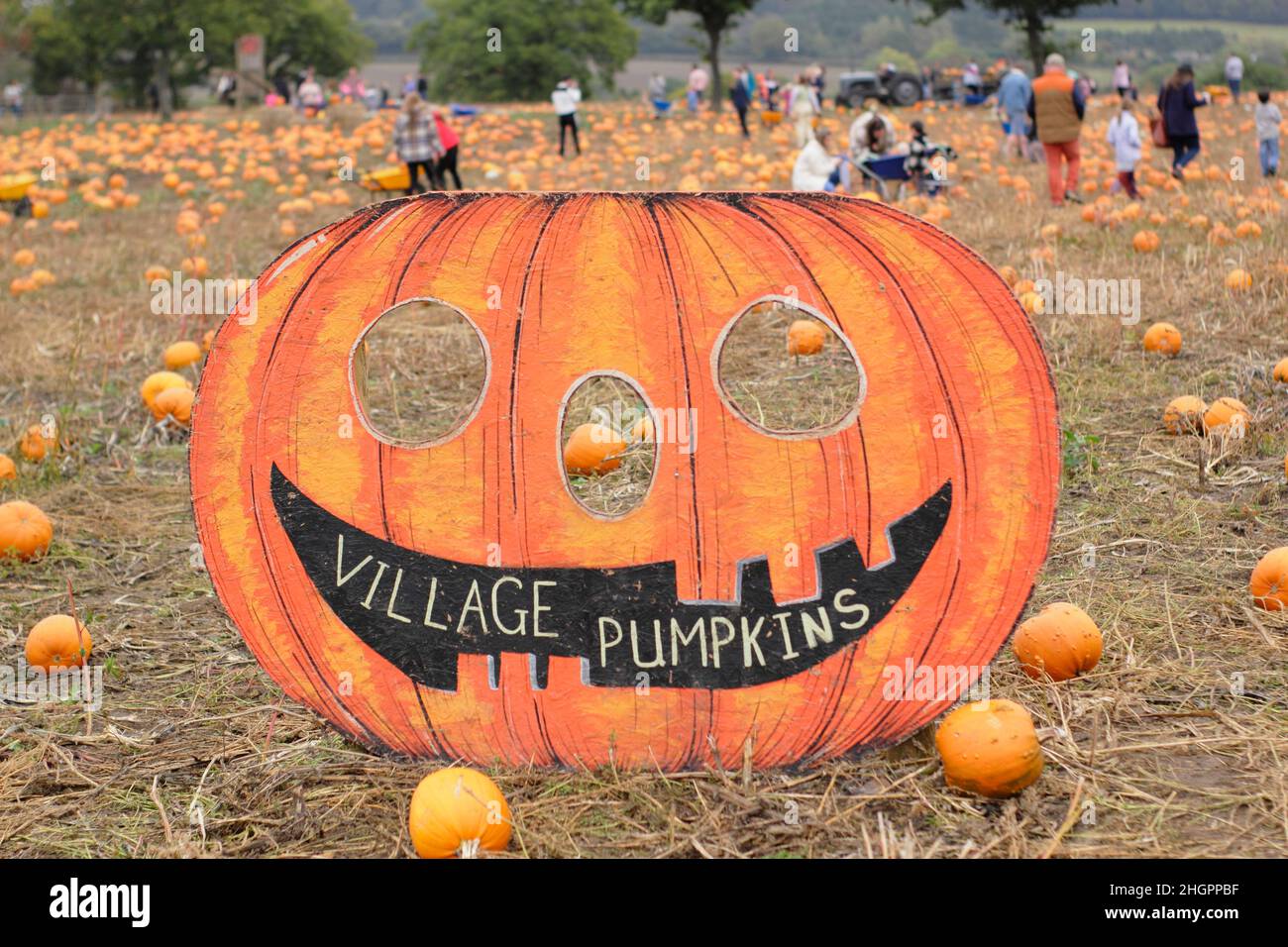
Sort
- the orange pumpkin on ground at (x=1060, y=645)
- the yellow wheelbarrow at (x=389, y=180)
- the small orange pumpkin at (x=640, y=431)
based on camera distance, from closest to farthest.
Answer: the orange pumpkin on ground at (x=1060, y=645) < the small orange pumpkin at (x=640, y=431) < the yellow wheelbarrow at (x=389, y=180)

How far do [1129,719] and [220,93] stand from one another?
4014 cm

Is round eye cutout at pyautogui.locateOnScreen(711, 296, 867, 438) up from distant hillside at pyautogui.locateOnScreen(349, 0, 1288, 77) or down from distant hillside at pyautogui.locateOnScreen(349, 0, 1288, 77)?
down

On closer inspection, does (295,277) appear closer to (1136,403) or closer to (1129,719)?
(1129,719)

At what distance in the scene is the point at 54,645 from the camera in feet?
15.0

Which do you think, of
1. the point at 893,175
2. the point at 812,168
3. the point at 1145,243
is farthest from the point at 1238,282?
the point at 893,175

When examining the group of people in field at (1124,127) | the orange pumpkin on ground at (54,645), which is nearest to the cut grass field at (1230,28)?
the group of people in field at (1124,127)

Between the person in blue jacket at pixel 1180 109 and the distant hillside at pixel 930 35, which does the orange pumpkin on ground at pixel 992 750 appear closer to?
the person in blue jacket at pixel 1180 109

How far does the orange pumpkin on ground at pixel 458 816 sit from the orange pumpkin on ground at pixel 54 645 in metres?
1.87

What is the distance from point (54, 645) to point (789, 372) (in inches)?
178

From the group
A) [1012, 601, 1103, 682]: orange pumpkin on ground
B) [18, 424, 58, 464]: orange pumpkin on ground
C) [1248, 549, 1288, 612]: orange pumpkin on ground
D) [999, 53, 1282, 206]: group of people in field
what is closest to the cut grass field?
[999, 53, 1282, 206]: group of people in field

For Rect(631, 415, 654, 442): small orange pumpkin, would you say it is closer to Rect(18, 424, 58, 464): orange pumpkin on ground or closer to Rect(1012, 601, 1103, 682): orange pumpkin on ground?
Rect(1012, 601, 1103, 682): orange pumpkin on ground

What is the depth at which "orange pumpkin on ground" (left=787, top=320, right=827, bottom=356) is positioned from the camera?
25.8 feet

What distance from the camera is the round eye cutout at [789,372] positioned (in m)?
6.82

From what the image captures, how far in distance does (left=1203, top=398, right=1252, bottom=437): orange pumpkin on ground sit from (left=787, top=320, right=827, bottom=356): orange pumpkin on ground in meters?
2.28
